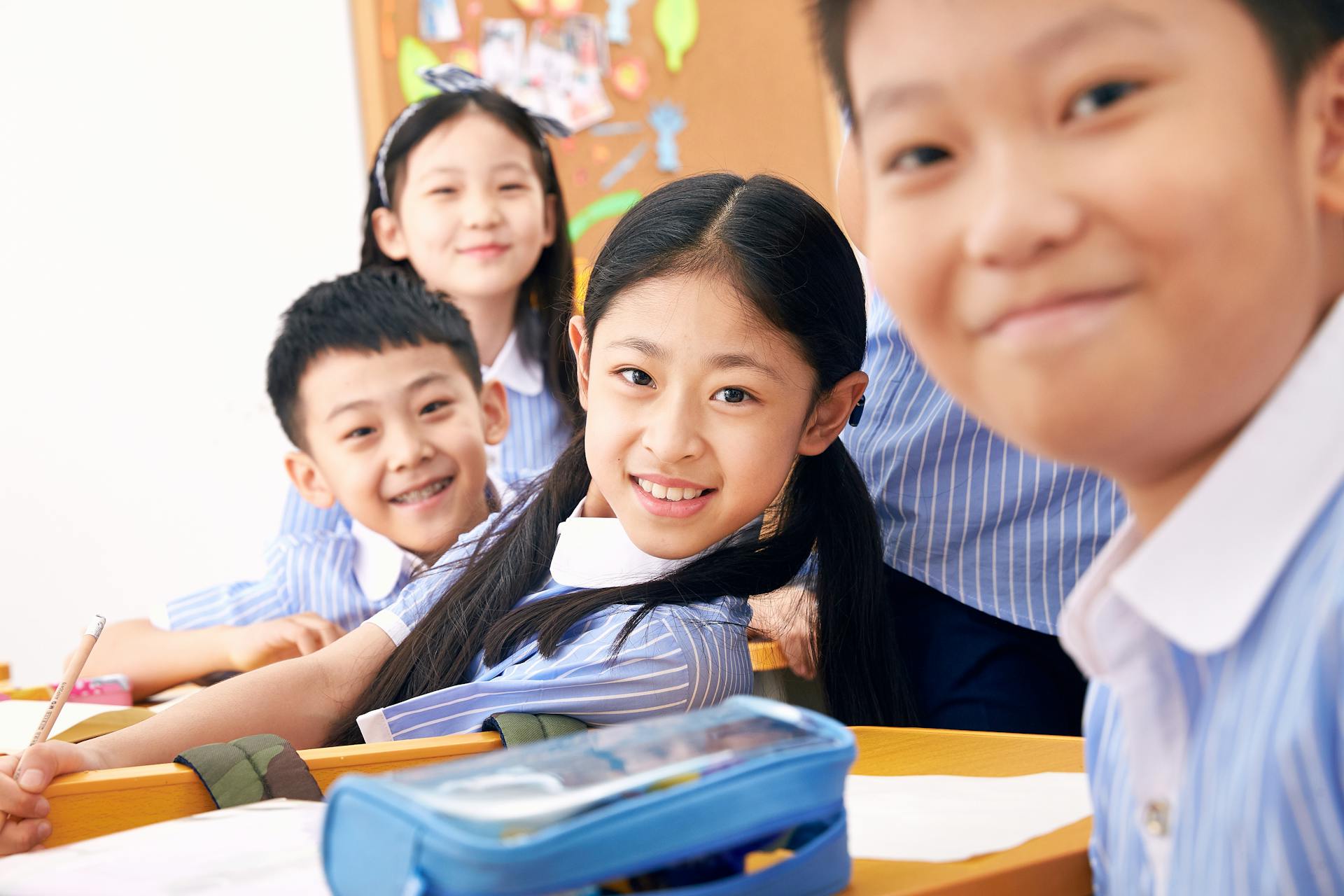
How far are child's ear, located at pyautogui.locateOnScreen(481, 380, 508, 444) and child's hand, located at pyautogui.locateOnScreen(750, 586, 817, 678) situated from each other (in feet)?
1.87

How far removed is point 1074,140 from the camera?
1.27 feet

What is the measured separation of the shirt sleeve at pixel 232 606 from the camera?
5.30 ft

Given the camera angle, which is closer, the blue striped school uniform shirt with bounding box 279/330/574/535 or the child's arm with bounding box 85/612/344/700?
the child's arm with bounding box 85/612/344/700

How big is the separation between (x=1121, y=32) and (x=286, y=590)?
56.9 inches

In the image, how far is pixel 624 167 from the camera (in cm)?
301

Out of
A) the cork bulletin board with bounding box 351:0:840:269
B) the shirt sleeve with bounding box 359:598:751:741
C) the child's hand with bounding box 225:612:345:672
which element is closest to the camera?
the shirt sleeve with bounding box 359:598:751:741

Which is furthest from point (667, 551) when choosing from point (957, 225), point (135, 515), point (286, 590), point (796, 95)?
point (796, 95)

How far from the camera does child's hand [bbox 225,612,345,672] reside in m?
1.37

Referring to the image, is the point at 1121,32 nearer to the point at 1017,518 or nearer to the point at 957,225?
the point at 957,225

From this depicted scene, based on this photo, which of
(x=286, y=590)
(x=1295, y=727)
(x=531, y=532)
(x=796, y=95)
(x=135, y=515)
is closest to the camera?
(x=1295, y=727)

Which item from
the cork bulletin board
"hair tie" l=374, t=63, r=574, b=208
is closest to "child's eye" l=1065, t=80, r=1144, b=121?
"hair tie" l=374, t=63, r=574, b=208

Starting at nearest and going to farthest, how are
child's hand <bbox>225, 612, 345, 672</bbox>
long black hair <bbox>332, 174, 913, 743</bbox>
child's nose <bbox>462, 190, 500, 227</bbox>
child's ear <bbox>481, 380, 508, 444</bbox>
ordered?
1. long black hair <bbox>332, 174, 913, 743</bbox>
2. child's hand <bbox>225, 612, 345, 672</bbox>
3. child's ear <bbox>481, 380, 508, 444</bbox>
4. child's nose <bbox>462, 190, 500, 227</bbox>

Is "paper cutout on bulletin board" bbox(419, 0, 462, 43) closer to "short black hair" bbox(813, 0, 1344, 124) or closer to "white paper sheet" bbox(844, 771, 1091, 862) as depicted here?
"white paper sheet" bbox(844, 771, 1091, 862)

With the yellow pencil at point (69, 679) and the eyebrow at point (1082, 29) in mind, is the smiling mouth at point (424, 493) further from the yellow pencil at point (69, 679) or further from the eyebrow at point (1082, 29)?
the eyebrow at point (1082, 29)
